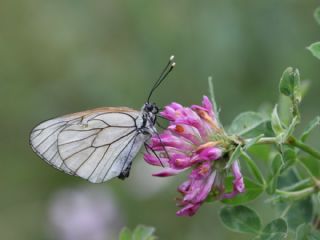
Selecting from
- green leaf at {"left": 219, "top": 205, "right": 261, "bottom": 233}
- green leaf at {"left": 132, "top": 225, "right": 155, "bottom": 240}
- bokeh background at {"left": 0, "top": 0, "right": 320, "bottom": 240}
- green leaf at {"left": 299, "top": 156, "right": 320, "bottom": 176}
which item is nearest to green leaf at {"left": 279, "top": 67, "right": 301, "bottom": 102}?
green leaf at {"left": 299, "top": 156, "right": 320, "bottom": 176}

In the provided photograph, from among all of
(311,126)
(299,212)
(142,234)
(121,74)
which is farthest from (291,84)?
(121,74)

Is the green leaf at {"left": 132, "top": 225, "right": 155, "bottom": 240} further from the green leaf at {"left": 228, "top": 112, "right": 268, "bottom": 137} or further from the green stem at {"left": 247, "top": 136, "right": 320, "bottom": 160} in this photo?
the green stem at {"left": 247, "top": 136, "right": 320, "bottom": 160}

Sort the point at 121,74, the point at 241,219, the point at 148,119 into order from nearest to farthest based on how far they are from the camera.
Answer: the point at 241,219 → the point at 148,119 → the point at 121,74

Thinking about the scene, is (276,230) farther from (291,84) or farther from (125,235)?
(125,235)

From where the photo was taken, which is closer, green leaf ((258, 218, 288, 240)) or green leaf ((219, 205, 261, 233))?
green leaf ((258, 218, 288, 240))

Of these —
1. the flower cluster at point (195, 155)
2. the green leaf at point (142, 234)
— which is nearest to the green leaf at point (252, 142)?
Result: the flower cluster at point (195, 155)

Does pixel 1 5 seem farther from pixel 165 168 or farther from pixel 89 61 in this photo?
pixel 165 168
